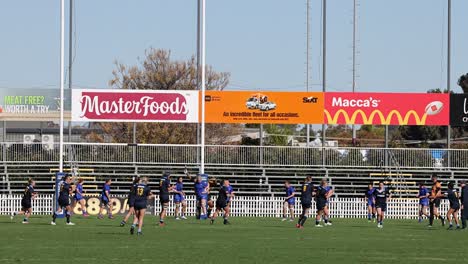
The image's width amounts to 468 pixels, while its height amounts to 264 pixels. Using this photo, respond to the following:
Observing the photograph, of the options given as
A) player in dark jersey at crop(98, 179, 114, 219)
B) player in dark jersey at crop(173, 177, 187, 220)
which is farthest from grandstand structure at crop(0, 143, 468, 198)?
player in dark jersey at crop(173, 177, 187, 220)

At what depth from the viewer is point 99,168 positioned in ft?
179

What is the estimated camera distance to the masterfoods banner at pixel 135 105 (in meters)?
53.1

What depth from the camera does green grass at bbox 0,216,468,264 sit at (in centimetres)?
2275

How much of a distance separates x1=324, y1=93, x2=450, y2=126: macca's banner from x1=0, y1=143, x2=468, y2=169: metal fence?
1641 millimetres

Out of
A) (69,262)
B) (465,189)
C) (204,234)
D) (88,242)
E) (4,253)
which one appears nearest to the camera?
(69,262)

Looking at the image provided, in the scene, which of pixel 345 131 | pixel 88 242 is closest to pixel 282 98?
pixel 88 242

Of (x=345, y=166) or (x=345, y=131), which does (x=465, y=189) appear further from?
(x=345, y=131)

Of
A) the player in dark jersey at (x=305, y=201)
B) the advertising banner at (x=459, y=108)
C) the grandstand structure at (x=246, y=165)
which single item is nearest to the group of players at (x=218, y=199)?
the player in dark jersey at (x=305, y=201)

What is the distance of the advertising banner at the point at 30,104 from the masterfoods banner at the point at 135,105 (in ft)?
2.91

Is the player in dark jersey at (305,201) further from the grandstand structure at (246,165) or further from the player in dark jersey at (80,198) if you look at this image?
the grandstand structure at (246,165)

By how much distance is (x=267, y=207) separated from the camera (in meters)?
50.2

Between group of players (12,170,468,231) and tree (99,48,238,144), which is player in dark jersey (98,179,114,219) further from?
tree (99,48,238,144)

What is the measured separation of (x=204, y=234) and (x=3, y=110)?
24.6 metres

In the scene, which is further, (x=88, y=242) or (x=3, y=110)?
(x=3, y=110)
